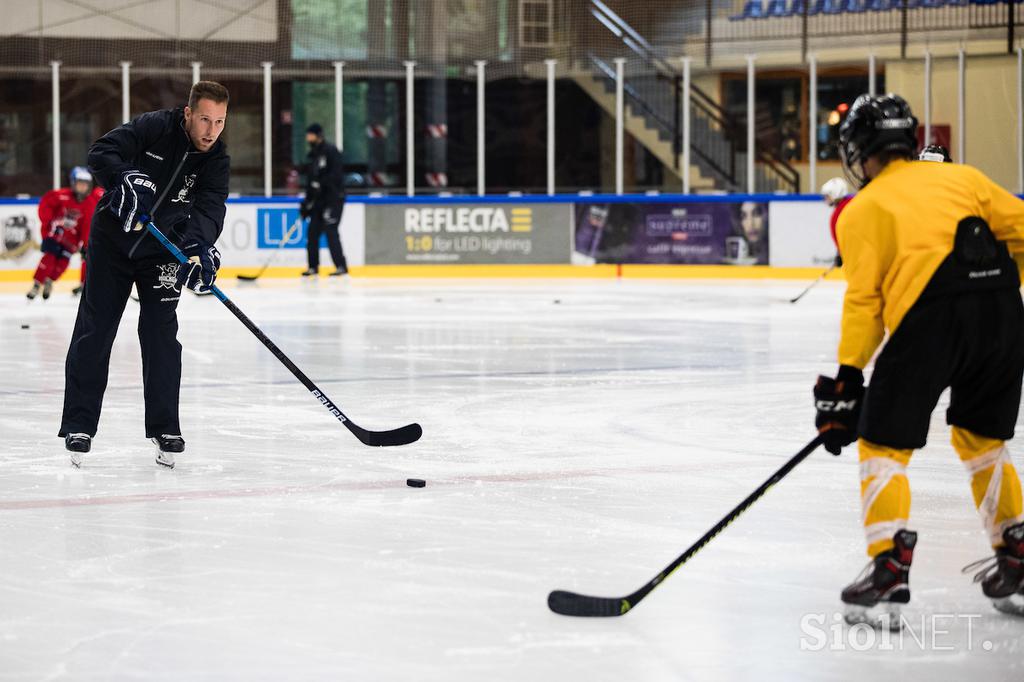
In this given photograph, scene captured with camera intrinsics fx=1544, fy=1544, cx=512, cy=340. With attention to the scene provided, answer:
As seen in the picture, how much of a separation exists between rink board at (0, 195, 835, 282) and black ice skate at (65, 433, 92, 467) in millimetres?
10869

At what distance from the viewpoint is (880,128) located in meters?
2.71

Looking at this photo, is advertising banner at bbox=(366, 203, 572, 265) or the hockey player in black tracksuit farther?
advertising banner at bbox=(366, 203, 572, 265)

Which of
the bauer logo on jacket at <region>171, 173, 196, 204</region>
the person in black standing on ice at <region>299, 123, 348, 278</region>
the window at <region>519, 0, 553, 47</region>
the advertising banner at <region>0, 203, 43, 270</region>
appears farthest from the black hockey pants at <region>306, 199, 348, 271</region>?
the bauer logo on jacket at <region>171, 173, 196, 204</region>

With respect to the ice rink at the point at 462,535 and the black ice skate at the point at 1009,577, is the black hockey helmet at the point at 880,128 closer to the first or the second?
the black ice skate at the point at 1009,577

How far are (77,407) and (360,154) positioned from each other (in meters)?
12.3

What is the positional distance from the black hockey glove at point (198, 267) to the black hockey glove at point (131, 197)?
169mm

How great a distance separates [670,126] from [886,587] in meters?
13.7

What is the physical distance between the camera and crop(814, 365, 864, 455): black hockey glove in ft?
8.71

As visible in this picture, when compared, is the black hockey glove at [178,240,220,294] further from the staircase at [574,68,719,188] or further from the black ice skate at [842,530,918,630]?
the staircase at [574,68,719,188]

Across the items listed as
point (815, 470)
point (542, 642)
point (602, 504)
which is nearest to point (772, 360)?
point (815, 470)

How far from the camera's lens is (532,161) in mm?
16078

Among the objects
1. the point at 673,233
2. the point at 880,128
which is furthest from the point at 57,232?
the point at 880,128

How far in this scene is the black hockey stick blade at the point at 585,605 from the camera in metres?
2.70

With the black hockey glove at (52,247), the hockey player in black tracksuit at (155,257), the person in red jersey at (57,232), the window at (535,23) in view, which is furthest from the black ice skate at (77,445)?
the window at (535,23)
